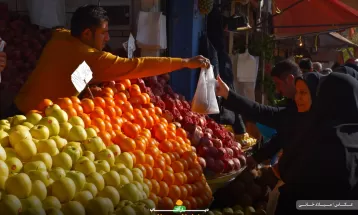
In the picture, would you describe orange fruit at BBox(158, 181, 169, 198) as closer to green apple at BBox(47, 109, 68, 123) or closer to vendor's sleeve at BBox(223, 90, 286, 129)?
green apple at BBox(47, 109, 68, 123)

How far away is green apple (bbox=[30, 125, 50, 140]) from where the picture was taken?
2830 mm

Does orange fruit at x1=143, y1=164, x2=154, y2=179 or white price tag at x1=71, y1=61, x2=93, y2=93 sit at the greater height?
white price tag at x1=71, y1=61, x2=93, y2=93

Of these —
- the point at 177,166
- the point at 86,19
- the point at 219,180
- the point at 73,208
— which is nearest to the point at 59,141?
the point at 73,208

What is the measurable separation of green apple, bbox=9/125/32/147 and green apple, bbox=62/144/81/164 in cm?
23

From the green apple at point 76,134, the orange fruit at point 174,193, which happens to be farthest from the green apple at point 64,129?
the orange fruit at point 174,193

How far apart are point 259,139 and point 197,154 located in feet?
8.47

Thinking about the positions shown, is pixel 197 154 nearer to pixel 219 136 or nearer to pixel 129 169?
pixel 219 136

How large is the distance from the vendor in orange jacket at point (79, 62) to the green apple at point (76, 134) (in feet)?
2.65

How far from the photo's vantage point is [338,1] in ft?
28.6

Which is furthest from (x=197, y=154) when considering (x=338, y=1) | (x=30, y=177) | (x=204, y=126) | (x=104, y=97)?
(x=338, y=1)

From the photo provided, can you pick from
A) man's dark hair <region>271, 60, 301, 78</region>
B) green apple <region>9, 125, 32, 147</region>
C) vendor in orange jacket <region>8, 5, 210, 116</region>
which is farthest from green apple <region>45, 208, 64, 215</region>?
man's dark hair <region>271, 60, 301, 78</region>

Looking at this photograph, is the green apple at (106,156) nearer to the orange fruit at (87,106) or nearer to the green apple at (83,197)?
the green apple at (83,197)

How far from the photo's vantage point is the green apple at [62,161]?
8.83 feet

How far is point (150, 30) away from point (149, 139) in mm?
Result: 2144
